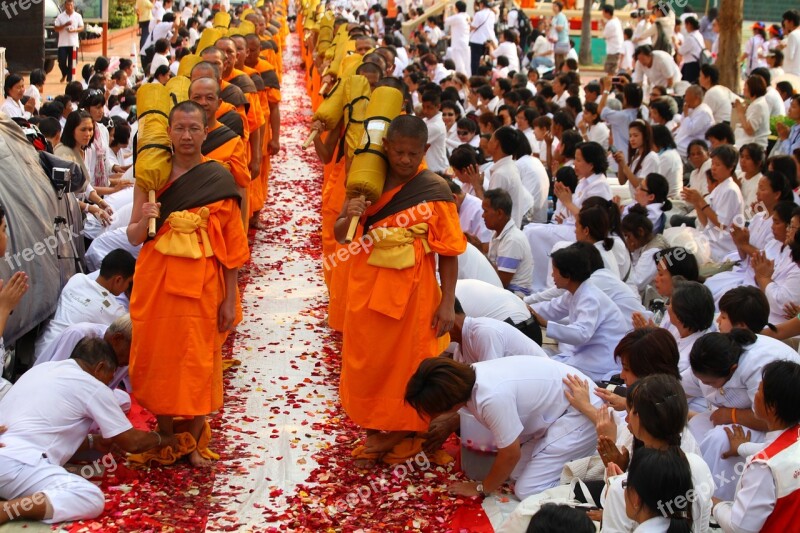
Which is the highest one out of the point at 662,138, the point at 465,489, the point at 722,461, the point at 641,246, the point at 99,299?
the point at 662,138

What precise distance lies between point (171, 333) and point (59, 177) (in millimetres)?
2492

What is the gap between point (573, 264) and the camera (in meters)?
6.15

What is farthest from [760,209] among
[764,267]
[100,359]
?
[100,359]

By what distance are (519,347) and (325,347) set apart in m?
1.90

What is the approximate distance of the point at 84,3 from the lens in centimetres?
1909

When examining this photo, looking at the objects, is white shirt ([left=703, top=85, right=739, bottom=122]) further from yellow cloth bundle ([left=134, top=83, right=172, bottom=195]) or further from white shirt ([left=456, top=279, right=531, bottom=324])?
yellow cloth bundle ([left=134, top=83, right=172, bottom=195])

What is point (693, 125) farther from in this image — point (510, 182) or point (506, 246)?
point (506, 246)

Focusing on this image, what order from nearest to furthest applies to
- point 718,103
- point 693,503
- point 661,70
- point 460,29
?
point 693,503, point 718,103, point 661,70, point 460,29

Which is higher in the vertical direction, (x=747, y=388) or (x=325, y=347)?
(x=747, y=388)

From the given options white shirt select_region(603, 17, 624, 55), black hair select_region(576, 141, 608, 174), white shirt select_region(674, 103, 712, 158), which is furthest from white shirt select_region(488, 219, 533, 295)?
white shirt select_region(603, 17, 624, 55)

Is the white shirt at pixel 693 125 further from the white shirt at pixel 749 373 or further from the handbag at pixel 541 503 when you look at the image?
the handbag at pixel 541 503

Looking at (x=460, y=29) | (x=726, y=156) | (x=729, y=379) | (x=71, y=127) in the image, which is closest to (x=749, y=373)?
(x=729, y=379)

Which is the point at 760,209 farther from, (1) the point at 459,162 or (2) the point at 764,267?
(1) the point at 459,162

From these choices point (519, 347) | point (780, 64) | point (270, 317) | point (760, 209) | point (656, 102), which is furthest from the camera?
point (780, 64)
